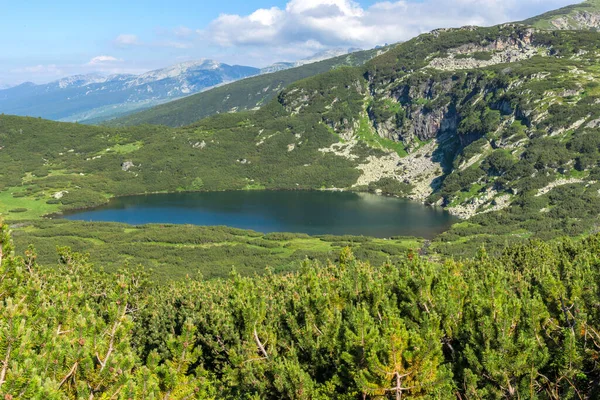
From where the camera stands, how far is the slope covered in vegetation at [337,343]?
1114 cm

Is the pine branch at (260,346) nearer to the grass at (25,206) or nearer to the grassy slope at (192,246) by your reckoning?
the grassy slope at (192,246)

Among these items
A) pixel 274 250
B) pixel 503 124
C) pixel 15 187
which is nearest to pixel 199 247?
pixel 274 250

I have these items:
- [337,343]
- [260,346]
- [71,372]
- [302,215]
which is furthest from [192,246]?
[71,372]

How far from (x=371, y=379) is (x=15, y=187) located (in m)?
227

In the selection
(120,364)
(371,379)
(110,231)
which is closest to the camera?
(120,364)

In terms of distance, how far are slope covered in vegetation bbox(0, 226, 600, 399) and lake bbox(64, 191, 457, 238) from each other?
118031 mm

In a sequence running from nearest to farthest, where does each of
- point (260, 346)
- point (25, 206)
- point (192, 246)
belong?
point (260, 346) < point (192, 246) < point (25, 206)

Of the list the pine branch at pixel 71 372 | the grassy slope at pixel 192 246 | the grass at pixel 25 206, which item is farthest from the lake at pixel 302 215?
the pine branch at pixel 71 372

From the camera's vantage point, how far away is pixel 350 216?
162 metres

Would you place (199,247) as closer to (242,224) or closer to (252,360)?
(242,224)

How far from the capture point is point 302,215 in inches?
6575

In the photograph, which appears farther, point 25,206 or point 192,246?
point 25,206

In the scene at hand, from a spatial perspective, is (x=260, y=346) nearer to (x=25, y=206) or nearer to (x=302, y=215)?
(x=302, y=215)

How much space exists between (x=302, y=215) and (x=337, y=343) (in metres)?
150
